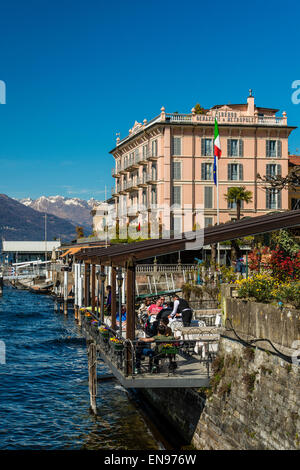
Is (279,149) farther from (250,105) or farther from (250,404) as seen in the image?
(250,404)

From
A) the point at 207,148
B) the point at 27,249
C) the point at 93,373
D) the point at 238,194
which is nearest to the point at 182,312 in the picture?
the point at 93,373

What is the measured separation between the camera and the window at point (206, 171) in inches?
2594

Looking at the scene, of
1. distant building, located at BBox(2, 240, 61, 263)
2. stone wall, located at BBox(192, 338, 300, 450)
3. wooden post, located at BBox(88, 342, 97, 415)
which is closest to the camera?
stone wall, located at BBox(192, 338, 300, 450)

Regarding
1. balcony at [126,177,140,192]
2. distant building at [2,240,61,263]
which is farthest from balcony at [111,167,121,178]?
distant building at [2,240,61,263]

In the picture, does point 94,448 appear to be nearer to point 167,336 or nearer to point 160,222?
point 167,336

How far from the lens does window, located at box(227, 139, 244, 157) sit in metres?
65.6

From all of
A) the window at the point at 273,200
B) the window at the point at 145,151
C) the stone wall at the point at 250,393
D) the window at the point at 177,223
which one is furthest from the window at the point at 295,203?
the stone wall at the point at 250,393

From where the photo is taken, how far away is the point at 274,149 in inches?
2618

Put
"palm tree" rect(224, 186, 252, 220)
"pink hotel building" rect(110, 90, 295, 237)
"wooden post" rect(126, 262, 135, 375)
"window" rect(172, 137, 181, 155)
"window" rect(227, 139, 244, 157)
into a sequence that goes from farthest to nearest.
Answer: "window" rect(227, 139, 244, 157) → "window" rect(172, 137, 181, 155) → "pink hotel building" rect(110, 90, 295, 237) → "palm tree" rect(224, 186, 252, 220) → "wooden post" rect(126, 262, 135, 375)

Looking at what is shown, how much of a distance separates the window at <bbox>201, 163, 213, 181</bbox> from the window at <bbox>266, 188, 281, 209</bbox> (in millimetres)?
7058

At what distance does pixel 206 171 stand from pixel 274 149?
28.0 ft

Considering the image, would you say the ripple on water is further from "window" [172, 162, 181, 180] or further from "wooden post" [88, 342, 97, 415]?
"window" [172, 162, 181, 180]

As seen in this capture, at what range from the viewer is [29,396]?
2234 centimetres

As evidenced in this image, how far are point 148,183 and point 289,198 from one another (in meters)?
17.0
